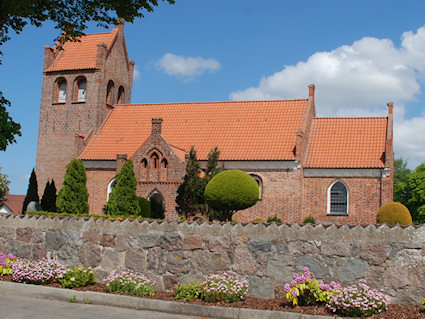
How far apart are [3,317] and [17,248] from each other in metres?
4.11

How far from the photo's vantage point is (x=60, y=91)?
36031 millimetres

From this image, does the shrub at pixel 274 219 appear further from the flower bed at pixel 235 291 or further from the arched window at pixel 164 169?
the flower bed at pixel 235 291

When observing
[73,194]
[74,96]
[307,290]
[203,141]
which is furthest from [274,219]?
[307,290]

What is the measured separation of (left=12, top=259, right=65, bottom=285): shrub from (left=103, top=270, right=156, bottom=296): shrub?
4.26 ft

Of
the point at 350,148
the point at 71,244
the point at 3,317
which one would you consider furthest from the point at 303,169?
the point at 3,317

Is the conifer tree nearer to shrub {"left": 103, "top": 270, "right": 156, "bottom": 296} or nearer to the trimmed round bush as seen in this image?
the trimmed round bush

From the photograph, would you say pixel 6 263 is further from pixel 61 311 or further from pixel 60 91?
pixel 60 91

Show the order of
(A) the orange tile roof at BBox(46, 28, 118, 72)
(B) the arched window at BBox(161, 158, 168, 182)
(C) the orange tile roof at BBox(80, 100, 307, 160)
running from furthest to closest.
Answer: (A) the orange tile roof at BBox(46, 28, 118, 72) → (C) the orange tile roof at BBox(80, 100, 307, 160) → (B) the arched window at BBox(161, 158, 168, 182)

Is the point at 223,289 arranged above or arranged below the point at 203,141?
below

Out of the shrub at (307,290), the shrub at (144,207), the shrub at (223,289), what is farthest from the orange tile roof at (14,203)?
the shrub at (307,290)

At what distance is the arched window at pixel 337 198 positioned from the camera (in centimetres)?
2884

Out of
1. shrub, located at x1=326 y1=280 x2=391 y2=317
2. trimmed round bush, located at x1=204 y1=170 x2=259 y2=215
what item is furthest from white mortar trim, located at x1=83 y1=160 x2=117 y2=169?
shrub, located at x1=326 y1=280 x2=391 y2=317

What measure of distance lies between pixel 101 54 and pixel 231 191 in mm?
17923

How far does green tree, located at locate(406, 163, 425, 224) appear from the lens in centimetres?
4700
